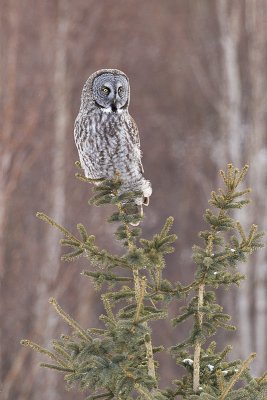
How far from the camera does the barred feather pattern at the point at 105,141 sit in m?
3.76

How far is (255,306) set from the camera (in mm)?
10305

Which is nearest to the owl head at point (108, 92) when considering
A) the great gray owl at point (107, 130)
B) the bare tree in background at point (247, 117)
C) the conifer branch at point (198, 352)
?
the great gray owl at point (107, 130)

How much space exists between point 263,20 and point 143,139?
3136 millimetres

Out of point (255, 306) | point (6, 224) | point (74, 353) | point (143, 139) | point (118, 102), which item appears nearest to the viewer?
point (74, 353)

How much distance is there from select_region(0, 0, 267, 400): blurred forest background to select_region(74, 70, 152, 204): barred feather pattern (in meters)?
4.60

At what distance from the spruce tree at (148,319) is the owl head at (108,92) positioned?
882mm

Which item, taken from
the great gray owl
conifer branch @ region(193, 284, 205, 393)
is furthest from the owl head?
conifer branch @ region(193, 284, 205, 393)

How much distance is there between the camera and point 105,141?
3.77 m

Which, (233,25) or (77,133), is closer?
(77,133)

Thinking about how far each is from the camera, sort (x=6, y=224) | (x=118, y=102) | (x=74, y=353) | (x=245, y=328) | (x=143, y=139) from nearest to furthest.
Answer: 1. (x=74, y=353)
2. (x=118, y=102)
3. (x=6, y=224)
4. (x=245, y=328)
5. (x=143, y=139)

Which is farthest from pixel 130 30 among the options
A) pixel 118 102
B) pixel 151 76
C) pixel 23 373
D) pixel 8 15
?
pixel 118 102

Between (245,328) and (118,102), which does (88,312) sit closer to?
(245,328)

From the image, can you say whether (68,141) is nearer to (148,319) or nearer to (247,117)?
(247,117)

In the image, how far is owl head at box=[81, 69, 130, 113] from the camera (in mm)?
3805
